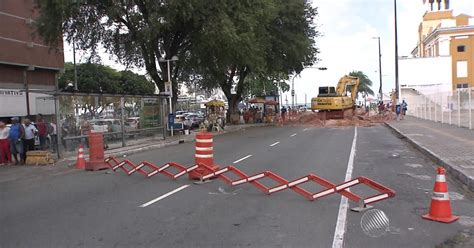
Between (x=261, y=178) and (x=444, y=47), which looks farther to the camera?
(x=444, y=47)

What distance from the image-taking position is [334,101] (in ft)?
142

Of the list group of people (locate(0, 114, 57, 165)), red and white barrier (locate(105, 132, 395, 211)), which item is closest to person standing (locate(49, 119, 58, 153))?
group of people (locate(0, 114, 57, 165))

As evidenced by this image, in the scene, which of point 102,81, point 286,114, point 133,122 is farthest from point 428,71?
point 133,122

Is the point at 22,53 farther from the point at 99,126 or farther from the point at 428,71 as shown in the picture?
the point at 428,71

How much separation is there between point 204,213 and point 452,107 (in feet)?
86.0

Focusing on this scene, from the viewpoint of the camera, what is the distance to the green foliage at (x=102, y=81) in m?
62.3

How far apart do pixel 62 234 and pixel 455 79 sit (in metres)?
84.8

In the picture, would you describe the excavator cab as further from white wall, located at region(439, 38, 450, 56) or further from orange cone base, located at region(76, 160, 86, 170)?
white wall, located at region(439, 38, 450, 56)

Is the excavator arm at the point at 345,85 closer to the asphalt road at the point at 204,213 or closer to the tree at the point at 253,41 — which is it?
the tree at the point at 253,41

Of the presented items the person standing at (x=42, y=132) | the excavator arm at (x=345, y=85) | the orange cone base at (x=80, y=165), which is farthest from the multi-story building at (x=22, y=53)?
the excavator arm at (x=345, y=85)

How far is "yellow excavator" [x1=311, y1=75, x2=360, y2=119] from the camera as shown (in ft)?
143

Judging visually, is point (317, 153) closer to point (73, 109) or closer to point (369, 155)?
point (369, 155)

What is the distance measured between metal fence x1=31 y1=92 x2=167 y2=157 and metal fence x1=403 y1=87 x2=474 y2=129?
16345 millimetres

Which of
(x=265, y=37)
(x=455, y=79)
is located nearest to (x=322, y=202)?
(x=265, y=37)
